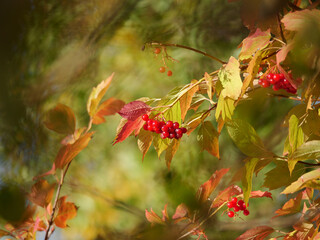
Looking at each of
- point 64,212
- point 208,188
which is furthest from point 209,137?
point 64,212

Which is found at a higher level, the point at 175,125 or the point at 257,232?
the point at 175,125

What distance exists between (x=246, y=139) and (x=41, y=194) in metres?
0.19

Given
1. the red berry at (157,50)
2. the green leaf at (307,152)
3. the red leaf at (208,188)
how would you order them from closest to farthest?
the green leaf at (307,152)
the red leaf at (208,188)
the red berry at (157,50)

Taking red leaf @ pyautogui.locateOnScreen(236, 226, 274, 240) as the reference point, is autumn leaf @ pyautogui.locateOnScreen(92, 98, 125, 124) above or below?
above

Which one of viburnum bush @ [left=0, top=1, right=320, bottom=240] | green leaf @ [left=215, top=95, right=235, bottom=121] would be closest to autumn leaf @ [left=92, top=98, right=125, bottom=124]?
viburnum bush @ [left=0, top=1, right=320, bottom=240]

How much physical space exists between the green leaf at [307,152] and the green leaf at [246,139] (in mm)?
40

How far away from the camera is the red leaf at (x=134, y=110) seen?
35 cm

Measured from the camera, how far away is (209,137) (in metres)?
0.40

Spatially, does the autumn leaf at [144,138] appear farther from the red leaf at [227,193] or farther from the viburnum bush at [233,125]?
the red leaf at [227,193]

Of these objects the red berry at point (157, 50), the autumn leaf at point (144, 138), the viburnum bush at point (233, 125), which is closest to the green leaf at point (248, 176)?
the viburnum bush at point (233, 125)

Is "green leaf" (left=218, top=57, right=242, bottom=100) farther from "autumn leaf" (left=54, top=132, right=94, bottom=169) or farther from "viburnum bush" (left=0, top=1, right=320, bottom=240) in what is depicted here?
"autumn leaf" (left=54, top=132, right=94, bottom=169)

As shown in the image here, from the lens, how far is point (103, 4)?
0.57 meters

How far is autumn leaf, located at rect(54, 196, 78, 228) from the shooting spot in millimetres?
355

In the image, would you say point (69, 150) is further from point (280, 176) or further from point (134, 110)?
point (280, 176)
